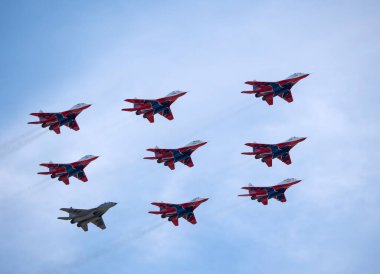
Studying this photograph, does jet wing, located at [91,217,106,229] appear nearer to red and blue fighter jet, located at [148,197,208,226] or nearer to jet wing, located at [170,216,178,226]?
red and blue fighter jet, located at [148,197,208,226]

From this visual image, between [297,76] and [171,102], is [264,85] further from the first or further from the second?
Result: [171,102]

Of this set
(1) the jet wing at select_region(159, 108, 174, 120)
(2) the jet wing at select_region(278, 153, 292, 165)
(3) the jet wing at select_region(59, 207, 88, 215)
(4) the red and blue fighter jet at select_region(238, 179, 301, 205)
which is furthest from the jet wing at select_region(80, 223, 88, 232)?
(2) the jet wing at select_region(278, 153, 292, 165)

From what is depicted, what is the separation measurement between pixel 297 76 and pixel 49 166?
5242 cm

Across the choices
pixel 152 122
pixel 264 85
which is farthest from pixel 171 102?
pixel 264 85

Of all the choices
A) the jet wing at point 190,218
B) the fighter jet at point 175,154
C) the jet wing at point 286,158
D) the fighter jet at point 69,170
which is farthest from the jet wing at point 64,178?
the jet wing at point 286,158

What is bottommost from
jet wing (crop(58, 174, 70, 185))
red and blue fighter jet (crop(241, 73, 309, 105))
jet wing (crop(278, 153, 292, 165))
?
jet wing (crop(278, 153, 292, 165))

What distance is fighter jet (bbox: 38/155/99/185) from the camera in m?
166

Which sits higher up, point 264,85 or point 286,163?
point 264,85

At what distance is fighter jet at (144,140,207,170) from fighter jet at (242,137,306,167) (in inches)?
433

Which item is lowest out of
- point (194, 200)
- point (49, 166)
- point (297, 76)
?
point (194, 200)

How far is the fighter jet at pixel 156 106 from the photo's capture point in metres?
168

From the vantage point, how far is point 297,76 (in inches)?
6693

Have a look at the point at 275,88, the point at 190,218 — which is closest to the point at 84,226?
the point at 190,218

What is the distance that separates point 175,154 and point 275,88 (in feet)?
79.2
